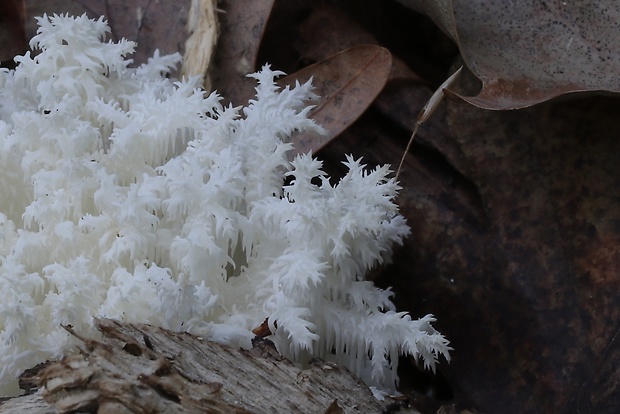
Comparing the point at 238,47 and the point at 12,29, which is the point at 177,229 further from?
A: the point at 12,29

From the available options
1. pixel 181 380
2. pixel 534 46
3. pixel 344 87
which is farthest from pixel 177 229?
pixel 534 46

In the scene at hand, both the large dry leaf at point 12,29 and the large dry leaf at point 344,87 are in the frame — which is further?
the large dry leaf at point 12,29

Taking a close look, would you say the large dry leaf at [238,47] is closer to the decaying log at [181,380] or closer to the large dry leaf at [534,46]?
the large dry leaf at [534,46]

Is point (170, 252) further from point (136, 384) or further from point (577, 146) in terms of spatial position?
point (577, 146)

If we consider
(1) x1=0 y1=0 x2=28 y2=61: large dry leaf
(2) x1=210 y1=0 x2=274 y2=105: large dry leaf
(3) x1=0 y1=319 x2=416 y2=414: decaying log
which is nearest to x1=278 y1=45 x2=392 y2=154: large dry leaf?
(2) x1=210 y1=0 x2=274 y2=105: large dry leaf

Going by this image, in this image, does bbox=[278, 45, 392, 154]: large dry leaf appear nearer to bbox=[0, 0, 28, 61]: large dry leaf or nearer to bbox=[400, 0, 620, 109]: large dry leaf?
bbox=[400, 0, 620, 109]: large dry leaf

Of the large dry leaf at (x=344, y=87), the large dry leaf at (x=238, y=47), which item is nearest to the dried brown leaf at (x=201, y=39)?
the large dry leaf at (x=238, y=47)
